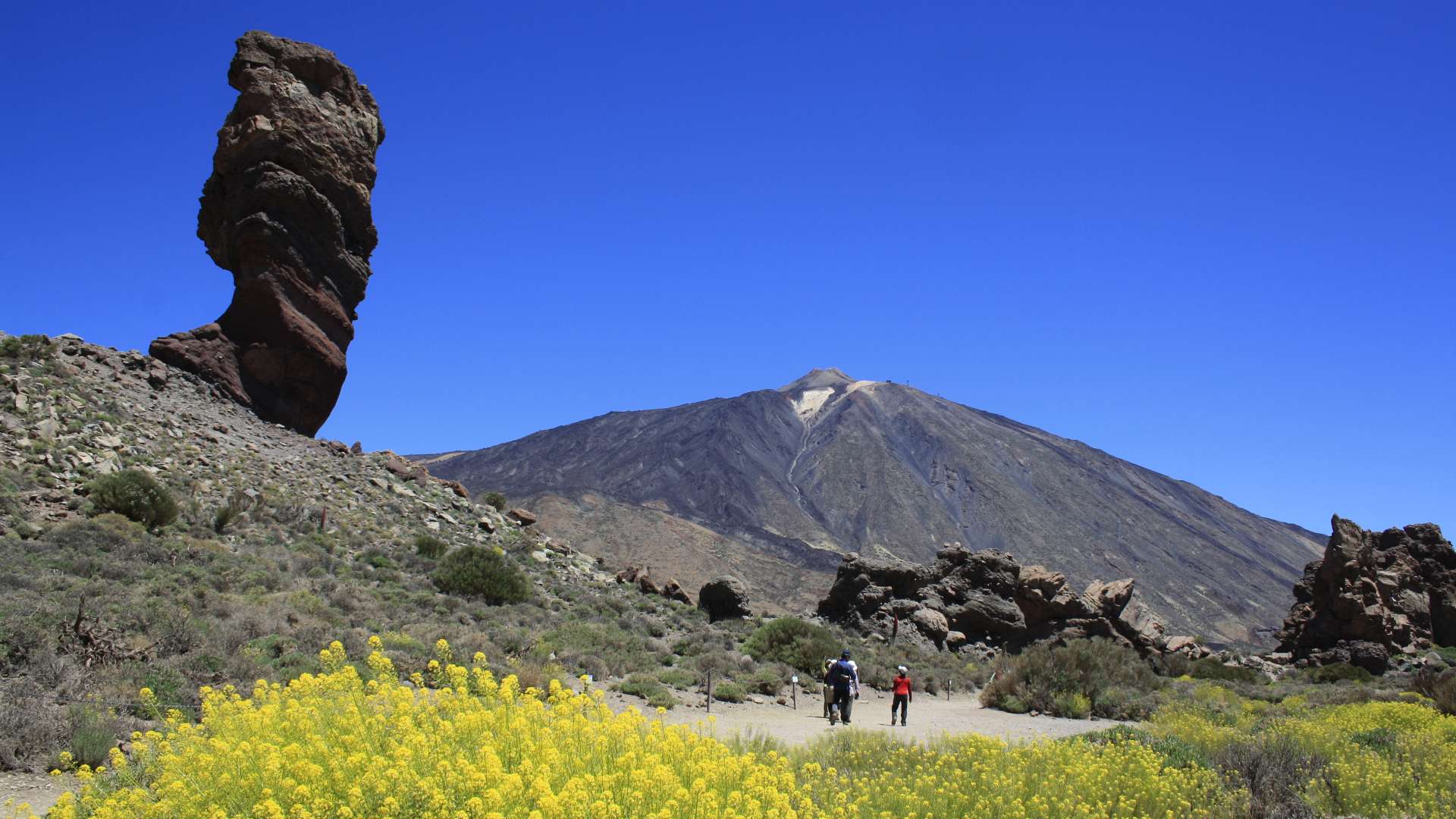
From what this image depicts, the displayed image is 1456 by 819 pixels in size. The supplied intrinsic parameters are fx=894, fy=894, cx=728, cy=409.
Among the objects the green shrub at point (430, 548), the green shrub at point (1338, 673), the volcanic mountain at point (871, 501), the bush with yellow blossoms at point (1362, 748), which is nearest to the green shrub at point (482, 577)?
the green shrub at point (430, 548)

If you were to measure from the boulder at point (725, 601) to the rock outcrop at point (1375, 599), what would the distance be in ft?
68.7

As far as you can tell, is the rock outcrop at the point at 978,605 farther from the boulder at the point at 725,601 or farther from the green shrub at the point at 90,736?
the green shrub at the point at 90,736

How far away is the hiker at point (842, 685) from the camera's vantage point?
15.2m

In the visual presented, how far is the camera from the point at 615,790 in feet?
15.2

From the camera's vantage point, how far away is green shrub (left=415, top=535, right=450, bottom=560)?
2356 centimetres

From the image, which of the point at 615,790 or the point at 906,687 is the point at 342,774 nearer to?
the point at 615,790

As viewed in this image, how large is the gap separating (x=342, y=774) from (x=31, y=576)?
1202 cm

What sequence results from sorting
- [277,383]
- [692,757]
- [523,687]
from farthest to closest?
[277,383]
[523,687]
[692,757]

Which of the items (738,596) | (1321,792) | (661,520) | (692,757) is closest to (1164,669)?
(738,596)

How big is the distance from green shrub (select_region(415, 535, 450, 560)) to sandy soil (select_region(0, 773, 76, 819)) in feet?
51.8

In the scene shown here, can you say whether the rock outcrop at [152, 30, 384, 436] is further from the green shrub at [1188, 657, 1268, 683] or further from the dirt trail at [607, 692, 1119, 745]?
the green shrub at [1188, 657, 1268, 683]

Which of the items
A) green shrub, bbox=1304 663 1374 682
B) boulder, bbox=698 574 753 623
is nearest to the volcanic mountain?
boulder, bbox=698 574 753 623

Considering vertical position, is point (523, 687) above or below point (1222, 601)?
below

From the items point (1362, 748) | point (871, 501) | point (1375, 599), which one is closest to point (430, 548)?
point (1362, 748)
